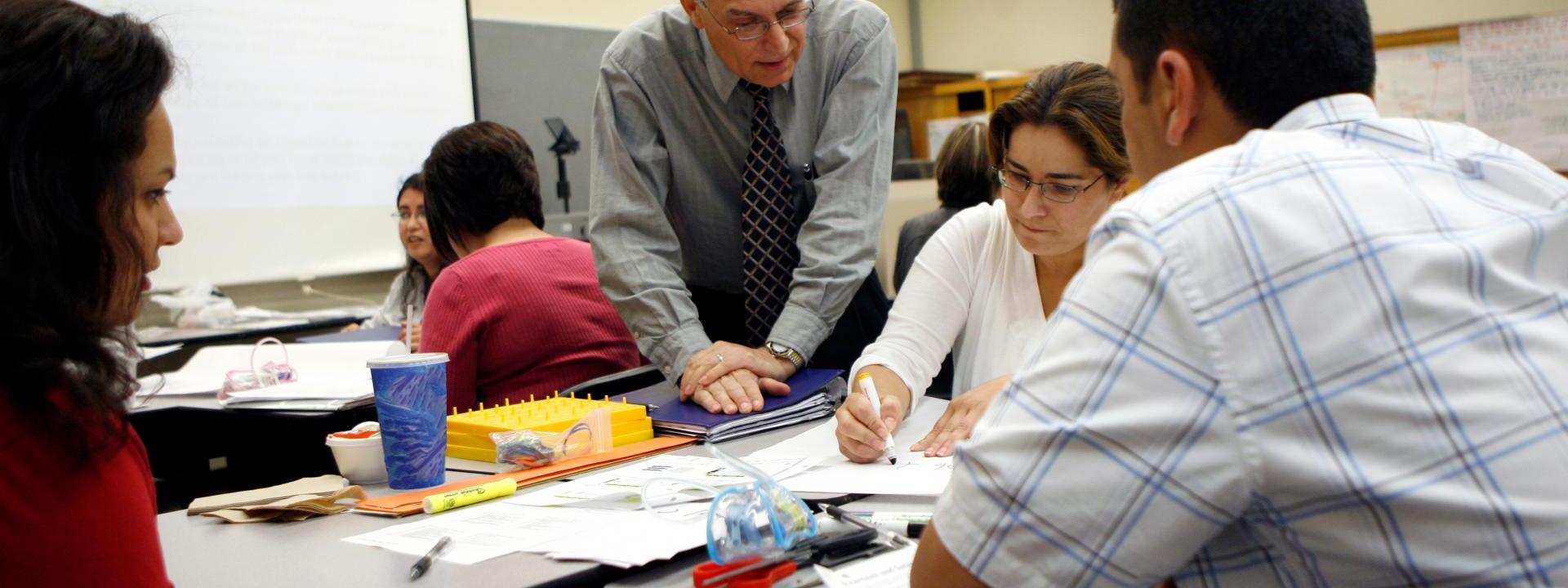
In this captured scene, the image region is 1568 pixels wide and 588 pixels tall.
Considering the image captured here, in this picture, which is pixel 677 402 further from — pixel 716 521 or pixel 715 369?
pixel 716 521

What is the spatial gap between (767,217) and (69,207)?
127 cm

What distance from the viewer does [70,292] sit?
93 cm

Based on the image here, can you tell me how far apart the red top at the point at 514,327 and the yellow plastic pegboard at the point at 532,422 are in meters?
0.49

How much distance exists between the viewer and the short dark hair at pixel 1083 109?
179cm

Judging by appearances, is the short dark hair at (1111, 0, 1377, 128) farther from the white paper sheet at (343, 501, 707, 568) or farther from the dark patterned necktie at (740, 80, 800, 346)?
the dark patterned necktie at (740, 80, 800, 346)

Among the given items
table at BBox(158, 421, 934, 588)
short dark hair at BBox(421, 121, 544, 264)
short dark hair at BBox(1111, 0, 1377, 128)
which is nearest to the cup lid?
table at BBox(158, 421, 934, 588)

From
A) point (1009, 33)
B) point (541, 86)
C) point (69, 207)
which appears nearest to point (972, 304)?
point (69, 207)

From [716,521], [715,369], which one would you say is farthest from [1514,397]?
[715,369]

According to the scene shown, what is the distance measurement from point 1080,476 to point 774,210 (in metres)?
1.37

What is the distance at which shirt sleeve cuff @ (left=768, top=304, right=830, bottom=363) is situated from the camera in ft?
6.31

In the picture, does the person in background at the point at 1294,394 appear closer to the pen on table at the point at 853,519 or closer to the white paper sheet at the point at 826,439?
the pen on table at the point at 853,519

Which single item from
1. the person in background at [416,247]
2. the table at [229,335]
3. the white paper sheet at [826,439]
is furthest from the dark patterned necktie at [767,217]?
the table at [229,335]

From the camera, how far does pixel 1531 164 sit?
0.84 m

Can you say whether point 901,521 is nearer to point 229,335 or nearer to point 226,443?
point 226,443
